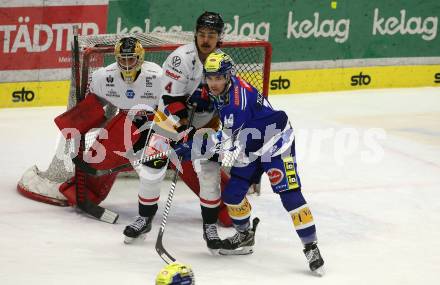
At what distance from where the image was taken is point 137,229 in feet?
20.5

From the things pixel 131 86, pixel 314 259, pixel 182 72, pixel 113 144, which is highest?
pixel 182 72

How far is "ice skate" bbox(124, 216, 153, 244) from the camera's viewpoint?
624 centimetres

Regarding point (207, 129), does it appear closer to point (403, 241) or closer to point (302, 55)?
point (403, 241)

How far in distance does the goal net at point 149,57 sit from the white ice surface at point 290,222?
13.8 inches

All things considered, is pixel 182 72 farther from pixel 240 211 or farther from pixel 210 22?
pixel 240 211

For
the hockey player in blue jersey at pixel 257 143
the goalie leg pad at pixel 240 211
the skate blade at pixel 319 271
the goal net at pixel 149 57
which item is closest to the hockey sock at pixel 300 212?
the hockey player in blue jersey at pixel 257 143

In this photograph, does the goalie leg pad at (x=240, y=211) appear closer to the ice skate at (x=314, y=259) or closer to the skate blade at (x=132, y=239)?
the ice skate at (x=314, y=259)

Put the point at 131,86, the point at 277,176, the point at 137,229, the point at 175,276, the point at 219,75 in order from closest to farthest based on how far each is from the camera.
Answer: the point at 175,276
the point at 219,75
the point at 277,176
the point at 137,229
the point at 131,86

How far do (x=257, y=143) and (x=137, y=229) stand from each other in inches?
37.3

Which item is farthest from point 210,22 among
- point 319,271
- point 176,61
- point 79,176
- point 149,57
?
point 149,57

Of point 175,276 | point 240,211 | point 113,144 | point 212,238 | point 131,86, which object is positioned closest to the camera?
point 175,276

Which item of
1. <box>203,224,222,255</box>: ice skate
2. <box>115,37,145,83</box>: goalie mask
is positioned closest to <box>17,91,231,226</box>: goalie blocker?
<box>115,37,145,83</box>: goalie mask

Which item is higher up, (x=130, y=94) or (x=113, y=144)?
(x=130, y=94)

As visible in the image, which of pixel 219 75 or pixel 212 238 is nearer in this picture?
pixel 219 75
